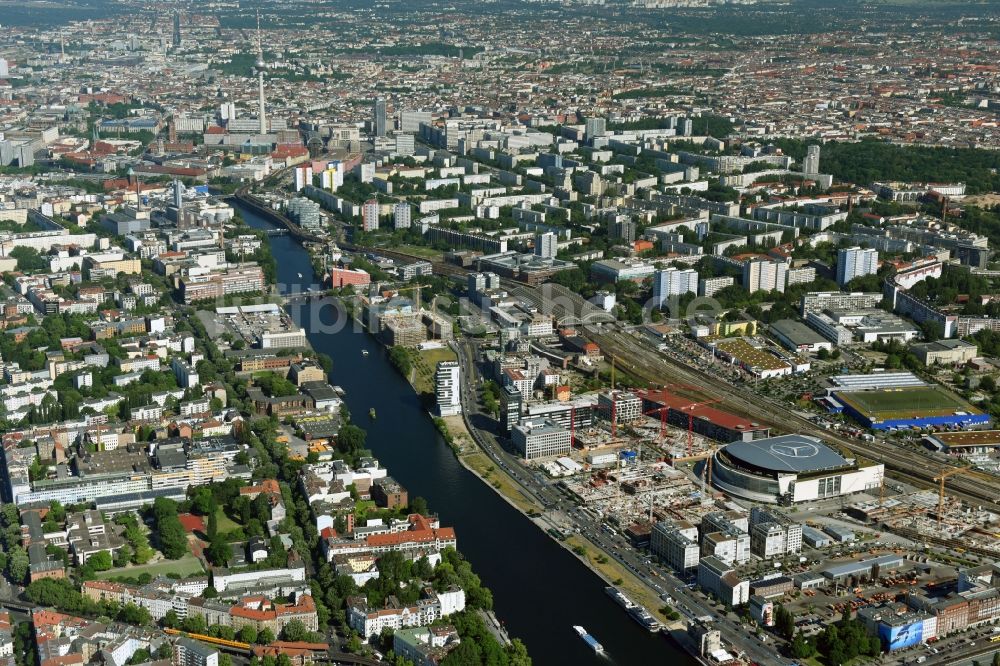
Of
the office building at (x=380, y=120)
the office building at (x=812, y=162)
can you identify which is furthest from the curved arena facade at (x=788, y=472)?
the office building at (x=380, y=120)

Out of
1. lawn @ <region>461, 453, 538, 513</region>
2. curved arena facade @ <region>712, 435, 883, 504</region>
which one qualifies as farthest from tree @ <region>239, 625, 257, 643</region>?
curved arena facade @ <region>712, 435, 883, 504</region>

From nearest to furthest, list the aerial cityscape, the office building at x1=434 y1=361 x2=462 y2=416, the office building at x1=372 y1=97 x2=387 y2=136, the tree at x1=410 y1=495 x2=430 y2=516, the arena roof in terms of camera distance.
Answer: the aerial cityscape
the tree at x1=410 y1=495 x2=430 y2=516
the arena roof
the office building at x1=434 y1=361 x2=462 y2=416
the office building at x1=372 y1=97 x2=387 y2=136

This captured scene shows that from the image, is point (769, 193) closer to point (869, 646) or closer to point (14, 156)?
point (14, 156)

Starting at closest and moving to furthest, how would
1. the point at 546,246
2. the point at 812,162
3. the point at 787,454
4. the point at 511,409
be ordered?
the point at 787,454 < the point at 511,409 < the point at 546,246 < the point at 812,162

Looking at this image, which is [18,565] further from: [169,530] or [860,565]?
[860,565]

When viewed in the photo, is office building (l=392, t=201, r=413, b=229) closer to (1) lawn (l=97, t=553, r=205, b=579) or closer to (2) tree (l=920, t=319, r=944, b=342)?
(2) tree (l=920, t=319, r=944, b=342)

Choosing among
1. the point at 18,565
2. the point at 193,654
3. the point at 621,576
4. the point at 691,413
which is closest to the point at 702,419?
the point at 691,413

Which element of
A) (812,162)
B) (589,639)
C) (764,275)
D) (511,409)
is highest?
(812,162)

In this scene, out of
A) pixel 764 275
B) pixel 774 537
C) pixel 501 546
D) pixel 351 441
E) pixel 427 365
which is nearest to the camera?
pixel 774 537
